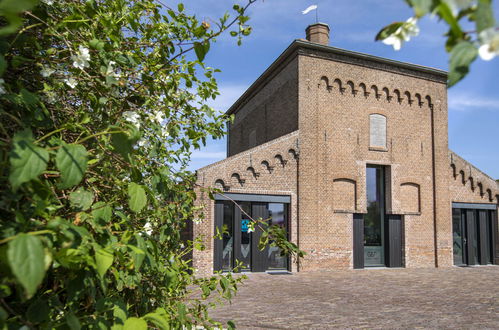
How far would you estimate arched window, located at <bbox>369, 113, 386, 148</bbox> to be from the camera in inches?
675

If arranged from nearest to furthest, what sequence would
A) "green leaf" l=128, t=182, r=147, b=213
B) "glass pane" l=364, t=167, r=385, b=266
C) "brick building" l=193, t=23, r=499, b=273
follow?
"green leaf" l=128, t=182, r=147, b=213
"brick building" l=193, t=23, r=499, b=273
"glass pane" l=364, t=167, r=385, b=266

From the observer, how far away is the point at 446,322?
7.07m

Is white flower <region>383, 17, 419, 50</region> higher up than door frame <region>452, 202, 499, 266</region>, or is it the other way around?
white flower <region>383, 17, 419, 50</region>

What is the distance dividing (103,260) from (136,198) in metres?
0.33

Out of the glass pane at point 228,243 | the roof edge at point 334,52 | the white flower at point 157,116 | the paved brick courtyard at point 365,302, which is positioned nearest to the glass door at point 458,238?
the paved brick courtyard at point 365,302

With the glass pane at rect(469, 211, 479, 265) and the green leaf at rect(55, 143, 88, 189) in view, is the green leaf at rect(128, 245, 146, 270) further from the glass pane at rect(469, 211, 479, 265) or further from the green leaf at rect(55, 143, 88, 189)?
the glass pane at rect(469, 211, 479, 265)

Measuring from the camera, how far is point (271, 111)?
18.5 meters

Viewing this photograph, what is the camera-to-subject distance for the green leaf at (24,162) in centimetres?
103

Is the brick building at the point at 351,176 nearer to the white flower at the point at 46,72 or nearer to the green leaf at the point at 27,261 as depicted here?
the white flower at the point at 46,72

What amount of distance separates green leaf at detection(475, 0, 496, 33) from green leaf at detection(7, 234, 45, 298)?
1.01 m

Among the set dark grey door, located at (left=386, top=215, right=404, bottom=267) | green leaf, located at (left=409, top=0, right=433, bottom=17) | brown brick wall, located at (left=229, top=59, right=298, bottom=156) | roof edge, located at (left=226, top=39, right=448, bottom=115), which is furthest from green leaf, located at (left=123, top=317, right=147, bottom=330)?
dark grey door, located at (left=386, top=215, right=404, bottom=267)

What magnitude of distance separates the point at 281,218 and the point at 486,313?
8343 mm

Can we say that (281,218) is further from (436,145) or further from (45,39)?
(45,39)

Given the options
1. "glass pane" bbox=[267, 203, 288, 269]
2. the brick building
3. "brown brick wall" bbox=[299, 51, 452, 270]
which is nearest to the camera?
the brick building
